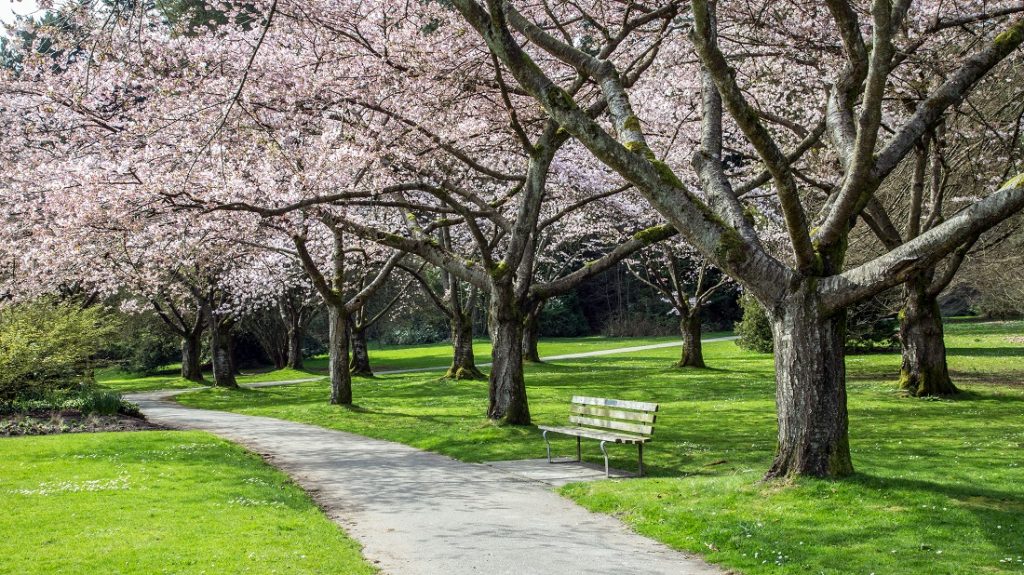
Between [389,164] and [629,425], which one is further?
[389,164]

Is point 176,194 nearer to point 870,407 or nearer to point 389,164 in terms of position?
point 389,164

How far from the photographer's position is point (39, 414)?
54.4 feet

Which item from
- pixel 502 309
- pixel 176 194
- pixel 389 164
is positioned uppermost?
pixel 389 164

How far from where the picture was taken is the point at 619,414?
10977 millimetres

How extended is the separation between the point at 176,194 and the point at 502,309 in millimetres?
5727

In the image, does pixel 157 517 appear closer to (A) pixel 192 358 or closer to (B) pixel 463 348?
(B) pixel 463 348

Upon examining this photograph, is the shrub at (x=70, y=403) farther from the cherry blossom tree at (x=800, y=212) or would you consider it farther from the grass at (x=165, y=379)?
the cherry blossom tree at (x=800, y=212)

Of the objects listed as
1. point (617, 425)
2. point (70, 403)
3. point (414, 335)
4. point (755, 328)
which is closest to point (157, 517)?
point (617, 425)

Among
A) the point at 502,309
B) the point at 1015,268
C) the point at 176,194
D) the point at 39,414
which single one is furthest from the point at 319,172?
the point at 1015,268

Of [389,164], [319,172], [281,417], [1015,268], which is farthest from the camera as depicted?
[1015,268]

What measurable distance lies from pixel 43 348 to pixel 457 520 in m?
12.5

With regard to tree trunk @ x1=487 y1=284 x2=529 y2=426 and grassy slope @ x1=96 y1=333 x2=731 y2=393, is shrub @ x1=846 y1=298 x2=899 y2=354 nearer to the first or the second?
grassy slope @ x1=96 y1=333 x2=731 y2=393

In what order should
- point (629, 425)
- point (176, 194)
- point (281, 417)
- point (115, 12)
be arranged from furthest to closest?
point (281, 417)
point (176, 194)
point (629, 425)
point (115, 12)

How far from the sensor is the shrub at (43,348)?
53.3ft
